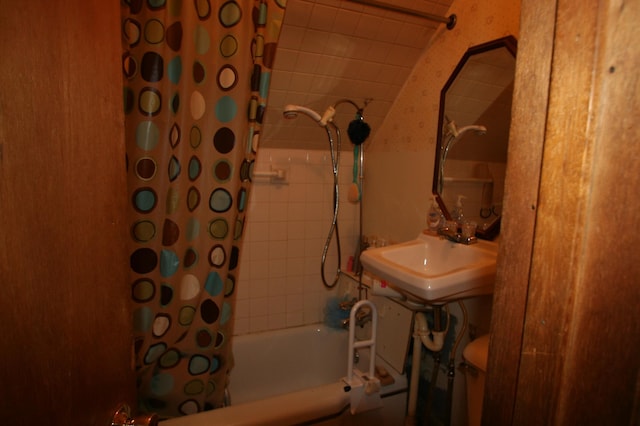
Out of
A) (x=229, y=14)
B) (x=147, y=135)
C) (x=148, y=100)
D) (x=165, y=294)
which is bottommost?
(x=165, y=294)

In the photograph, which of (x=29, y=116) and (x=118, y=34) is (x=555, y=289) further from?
(x=118, y=34)

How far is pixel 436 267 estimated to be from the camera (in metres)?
1.32

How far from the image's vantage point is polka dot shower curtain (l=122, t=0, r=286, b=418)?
3.35 feet

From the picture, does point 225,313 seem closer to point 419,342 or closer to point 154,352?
point 154,352

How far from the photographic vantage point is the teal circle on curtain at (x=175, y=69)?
1.05 meters

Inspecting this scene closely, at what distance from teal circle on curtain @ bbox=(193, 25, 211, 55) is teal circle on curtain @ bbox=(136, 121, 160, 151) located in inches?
12.4

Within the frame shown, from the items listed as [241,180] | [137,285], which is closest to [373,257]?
[241,180]

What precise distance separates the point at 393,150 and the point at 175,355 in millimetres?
1530

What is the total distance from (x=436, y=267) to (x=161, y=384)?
119cm

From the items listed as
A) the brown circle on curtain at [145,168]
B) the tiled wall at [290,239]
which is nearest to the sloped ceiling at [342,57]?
the tiled wall at [290,239]

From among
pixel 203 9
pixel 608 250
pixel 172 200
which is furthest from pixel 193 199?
pixel 608 250

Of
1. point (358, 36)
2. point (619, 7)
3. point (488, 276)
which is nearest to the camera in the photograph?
point (619, 7)

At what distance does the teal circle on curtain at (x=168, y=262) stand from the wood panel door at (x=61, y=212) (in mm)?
629

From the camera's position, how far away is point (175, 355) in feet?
3.95
